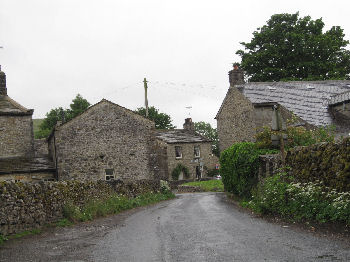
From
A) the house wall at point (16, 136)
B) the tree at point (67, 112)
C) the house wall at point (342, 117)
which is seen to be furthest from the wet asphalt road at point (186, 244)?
the tree at point (67, 112)

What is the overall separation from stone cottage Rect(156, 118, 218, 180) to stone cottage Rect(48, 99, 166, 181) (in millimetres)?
18087

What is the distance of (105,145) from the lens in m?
30.5

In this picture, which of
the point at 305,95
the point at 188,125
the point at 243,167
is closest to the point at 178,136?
the point at 188,125

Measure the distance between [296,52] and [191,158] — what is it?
17627 mm

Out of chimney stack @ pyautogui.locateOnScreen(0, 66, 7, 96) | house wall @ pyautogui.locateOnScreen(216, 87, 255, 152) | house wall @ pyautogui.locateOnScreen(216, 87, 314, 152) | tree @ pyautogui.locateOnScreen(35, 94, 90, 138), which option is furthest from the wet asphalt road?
tree @ pyautogui.locateOnScreen(35, 94, 90, 138)

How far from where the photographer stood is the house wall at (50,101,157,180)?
2959cm

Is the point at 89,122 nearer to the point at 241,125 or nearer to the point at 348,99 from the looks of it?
the point at 241,125

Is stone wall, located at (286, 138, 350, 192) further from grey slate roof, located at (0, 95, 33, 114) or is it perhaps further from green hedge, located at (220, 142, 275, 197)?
grey slate roof, located at (0, 95, 33, 114)

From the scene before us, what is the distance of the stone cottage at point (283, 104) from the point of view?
3228cm

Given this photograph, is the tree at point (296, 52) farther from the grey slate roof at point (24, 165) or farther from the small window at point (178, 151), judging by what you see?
the grey slate roof at point (24, 165)

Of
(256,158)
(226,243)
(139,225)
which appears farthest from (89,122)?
(226,243)

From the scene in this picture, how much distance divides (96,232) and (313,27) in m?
40.8

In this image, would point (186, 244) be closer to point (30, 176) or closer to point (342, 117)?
point (30, 176)

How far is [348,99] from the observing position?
31.4 m
